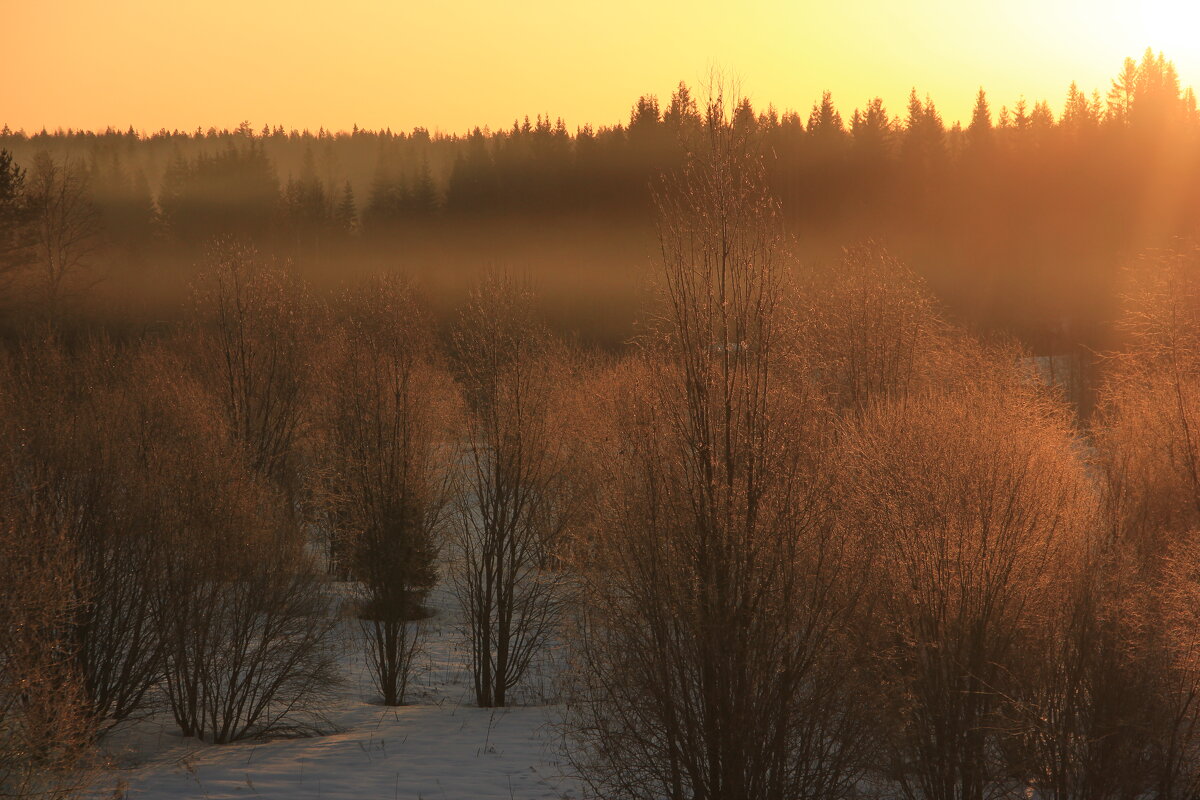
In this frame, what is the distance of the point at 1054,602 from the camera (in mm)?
16469

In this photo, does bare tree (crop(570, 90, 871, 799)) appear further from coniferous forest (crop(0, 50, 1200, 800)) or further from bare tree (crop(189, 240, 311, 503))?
bare tree (crop(189, 240, 311, 503))

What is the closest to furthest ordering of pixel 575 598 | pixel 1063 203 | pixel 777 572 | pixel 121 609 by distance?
pixel 777 572 → pixel 121 609 → pixel 575 598 → pixel 1063 203

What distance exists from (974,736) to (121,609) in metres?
14.1

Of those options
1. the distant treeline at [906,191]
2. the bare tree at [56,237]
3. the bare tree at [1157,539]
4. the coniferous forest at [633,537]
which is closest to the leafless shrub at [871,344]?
the coniferous forest at [633,537]

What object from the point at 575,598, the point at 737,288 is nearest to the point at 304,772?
the point at 575,598

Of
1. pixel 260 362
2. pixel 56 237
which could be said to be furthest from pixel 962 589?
pixel 56 237

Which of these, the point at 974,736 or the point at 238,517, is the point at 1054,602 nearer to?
the point at 974,736

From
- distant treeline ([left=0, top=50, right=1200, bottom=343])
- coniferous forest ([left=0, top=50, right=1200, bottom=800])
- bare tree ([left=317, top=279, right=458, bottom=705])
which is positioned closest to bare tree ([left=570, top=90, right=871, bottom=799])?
coniferous forest ([left=0, top=50, right=1200, bottom=800])

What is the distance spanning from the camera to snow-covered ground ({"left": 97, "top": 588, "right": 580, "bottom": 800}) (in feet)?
48.2

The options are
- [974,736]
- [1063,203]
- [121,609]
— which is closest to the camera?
[974,736]

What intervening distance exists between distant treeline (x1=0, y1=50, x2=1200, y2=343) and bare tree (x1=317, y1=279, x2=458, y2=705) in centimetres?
4116

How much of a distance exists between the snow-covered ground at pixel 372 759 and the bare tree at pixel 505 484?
1.43m

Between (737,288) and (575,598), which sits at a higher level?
(737,288)

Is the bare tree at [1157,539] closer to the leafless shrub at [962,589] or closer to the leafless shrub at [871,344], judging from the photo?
the leafless shrub at [962,589]
